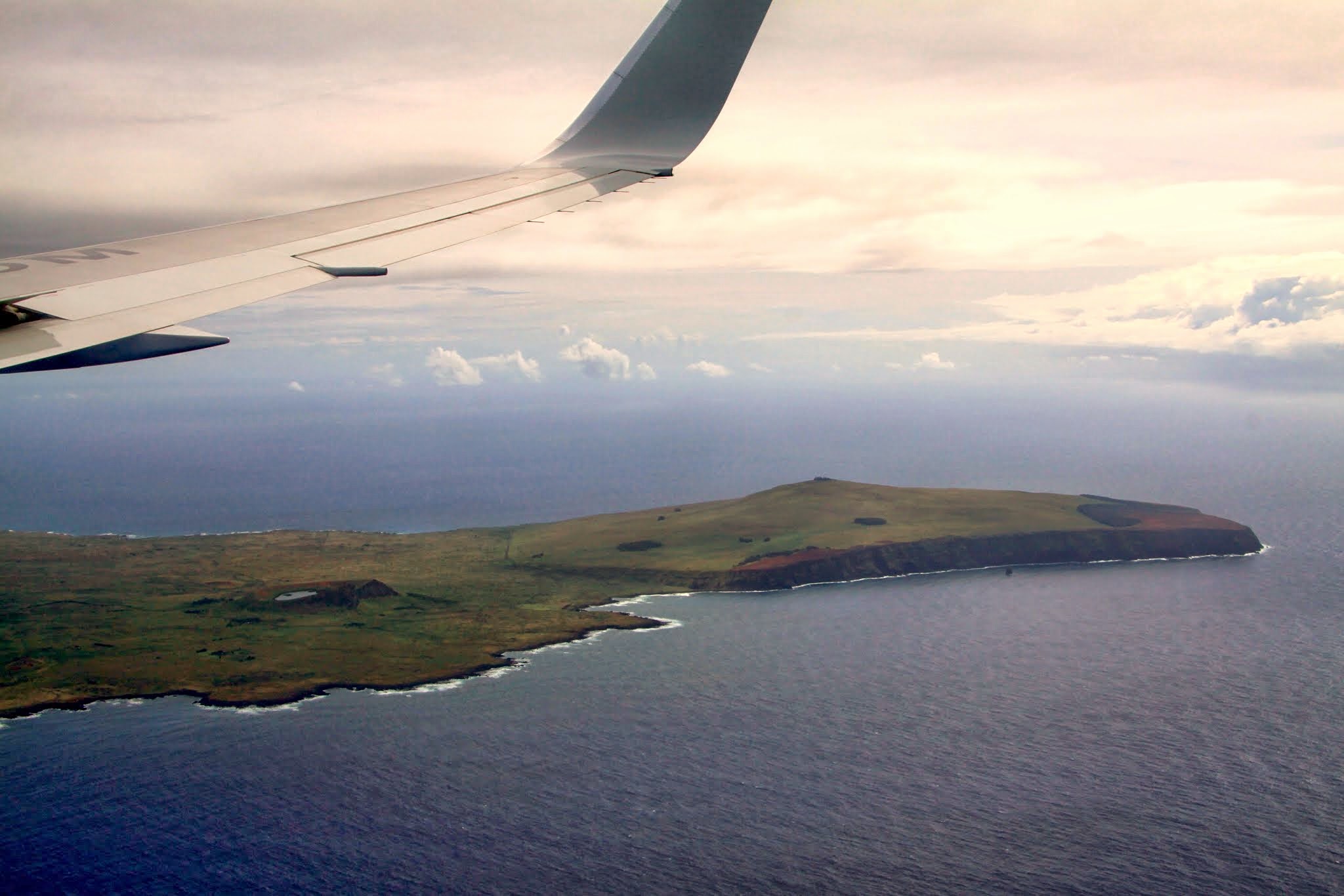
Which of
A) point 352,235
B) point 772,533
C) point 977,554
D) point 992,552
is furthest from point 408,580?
point 352,235

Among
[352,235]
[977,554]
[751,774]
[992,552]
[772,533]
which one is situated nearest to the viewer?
[352,235]

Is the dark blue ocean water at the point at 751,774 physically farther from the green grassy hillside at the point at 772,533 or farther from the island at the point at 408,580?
the green grassy hillside at the point at 772,533

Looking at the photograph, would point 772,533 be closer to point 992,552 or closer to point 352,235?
point 992,552

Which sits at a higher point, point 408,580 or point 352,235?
point 352,235

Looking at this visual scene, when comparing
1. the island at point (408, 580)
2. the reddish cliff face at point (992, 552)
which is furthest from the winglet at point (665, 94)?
the reddish cliff face at point (992, 552)

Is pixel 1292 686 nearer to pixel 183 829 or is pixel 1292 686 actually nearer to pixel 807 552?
pixel 807 552

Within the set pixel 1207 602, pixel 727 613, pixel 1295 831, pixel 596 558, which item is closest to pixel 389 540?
pixel 596 558
